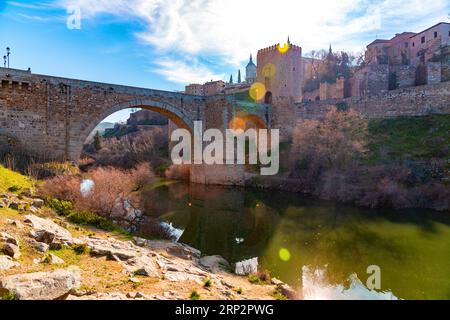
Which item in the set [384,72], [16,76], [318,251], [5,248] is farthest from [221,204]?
[384,72]

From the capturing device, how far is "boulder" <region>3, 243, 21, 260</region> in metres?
5.15

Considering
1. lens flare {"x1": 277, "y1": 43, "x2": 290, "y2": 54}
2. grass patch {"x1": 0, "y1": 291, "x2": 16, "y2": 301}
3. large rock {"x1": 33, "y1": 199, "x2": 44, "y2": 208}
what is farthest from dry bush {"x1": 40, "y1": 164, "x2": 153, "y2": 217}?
lens flare {"x1": 277, "y1": 43, "x2": 290, "y2": 54}

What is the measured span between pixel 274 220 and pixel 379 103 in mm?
16668

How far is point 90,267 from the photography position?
5855mm

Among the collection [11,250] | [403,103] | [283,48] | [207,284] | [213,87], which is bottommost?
[207,284]

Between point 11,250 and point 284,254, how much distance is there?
→ 7637 millimetres

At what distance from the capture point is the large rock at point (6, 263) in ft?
15.4

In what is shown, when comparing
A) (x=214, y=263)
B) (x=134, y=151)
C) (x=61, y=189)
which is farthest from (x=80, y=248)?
(x=134, y=151)

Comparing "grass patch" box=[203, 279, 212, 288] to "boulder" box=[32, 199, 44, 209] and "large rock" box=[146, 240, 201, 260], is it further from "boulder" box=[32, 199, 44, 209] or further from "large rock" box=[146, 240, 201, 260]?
"boulder" box=[32, 199, 44, 209]

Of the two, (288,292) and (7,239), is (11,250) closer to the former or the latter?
(7,239)

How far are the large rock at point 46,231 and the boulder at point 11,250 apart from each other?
3.28ft
